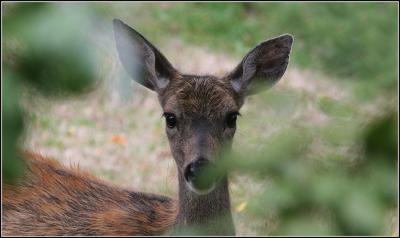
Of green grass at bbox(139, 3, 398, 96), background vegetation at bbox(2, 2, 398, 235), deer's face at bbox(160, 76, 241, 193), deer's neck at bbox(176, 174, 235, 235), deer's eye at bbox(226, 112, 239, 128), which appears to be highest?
background vegetation at bbox(2, 2, 398, 235)

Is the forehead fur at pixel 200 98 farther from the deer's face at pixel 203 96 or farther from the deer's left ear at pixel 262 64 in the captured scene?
the deer's left ear at pixel 262 64

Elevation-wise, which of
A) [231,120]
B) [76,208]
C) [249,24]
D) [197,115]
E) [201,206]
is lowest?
[249,24]

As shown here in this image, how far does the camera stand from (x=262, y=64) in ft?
14.8

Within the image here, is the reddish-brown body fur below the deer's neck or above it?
below

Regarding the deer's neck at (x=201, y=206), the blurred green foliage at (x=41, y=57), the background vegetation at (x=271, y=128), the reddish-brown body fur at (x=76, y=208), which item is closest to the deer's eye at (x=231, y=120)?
the deer's neck at (x=201, y=206)

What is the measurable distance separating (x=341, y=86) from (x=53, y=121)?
6.69 meters

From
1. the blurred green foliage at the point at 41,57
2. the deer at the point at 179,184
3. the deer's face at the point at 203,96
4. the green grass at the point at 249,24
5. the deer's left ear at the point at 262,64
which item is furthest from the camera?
the green grass at the point at 249,24

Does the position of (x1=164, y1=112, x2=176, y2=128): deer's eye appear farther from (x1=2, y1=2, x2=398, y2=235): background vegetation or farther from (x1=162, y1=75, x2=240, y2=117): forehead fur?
(x1=2, y1=2, x2=398, y2=235): background vegetation

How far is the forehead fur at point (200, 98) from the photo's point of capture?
4180 mm

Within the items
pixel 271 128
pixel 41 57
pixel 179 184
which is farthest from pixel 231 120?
pixel 41 57

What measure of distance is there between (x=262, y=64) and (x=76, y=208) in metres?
1.32

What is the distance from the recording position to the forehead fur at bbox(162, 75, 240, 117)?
4.18 m

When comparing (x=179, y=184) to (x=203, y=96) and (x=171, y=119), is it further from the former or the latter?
(x=203, y=96)

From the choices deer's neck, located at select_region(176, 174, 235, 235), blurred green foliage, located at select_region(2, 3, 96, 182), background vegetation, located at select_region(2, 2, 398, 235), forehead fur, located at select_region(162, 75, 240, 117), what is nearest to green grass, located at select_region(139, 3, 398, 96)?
forehead fur, located at select_region(162, 75, 240, 117)
